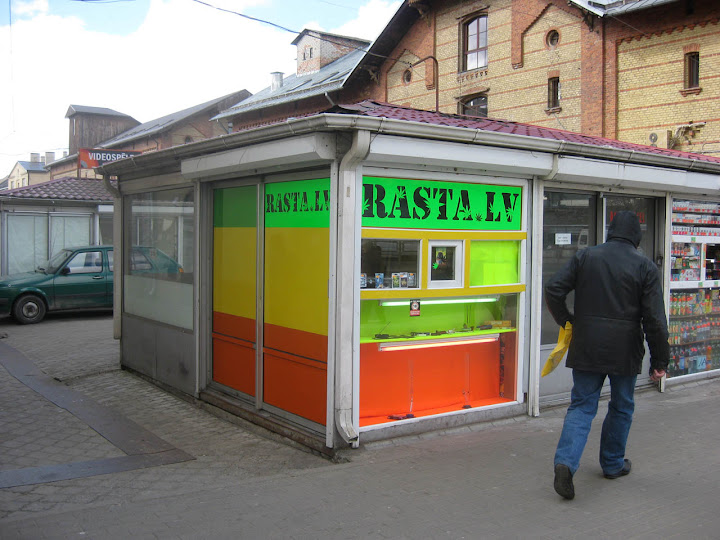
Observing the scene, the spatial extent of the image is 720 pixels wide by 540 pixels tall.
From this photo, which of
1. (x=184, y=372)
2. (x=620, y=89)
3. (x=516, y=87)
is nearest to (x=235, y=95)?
(x=516, y=87)

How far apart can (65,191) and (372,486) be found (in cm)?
1869

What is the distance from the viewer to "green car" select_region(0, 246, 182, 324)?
15062 millimetres

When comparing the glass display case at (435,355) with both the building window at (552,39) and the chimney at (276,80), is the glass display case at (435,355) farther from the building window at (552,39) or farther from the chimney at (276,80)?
the chimney at (276,80)

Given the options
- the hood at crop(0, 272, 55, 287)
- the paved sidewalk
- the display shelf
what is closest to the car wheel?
the hood at crop(0, 272, 55, 287)

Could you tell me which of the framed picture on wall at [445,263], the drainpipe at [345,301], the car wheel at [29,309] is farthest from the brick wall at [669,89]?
the car wheel at [29,309]

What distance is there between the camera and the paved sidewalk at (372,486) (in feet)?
13.5

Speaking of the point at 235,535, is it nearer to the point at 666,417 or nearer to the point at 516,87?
the point at 666,417

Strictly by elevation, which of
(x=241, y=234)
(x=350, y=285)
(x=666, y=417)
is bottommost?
(x=666, y=417)

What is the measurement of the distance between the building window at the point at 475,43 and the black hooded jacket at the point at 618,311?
20.6 meters

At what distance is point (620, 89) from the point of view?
20000 millimetres

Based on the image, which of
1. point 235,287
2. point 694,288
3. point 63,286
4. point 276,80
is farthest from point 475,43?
point 235,287

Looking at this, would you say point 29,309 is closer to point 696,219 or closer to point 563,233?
point 563,233

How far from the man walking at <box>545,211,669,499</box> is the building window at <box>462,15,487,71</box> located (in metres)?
20.6

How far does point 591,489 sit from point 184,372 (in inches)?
191
